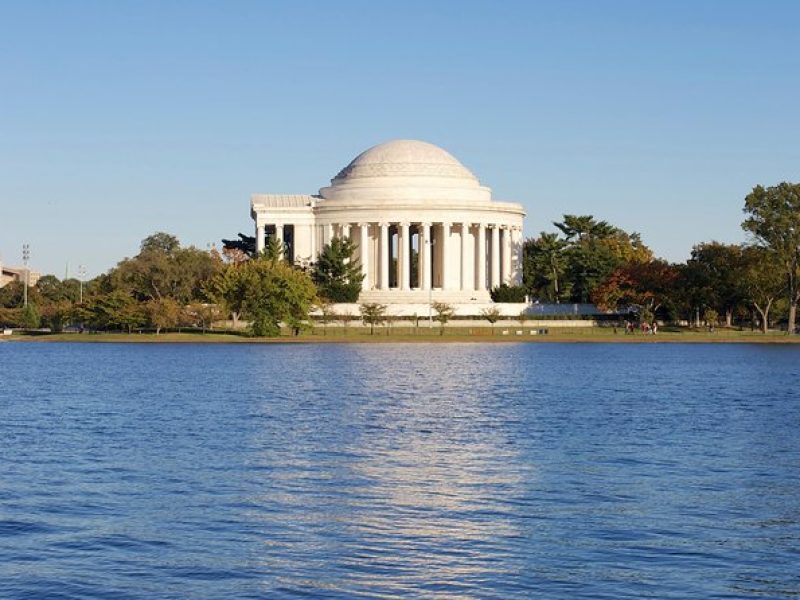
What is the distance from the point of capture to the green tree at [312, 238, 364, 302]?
159500 millimetres

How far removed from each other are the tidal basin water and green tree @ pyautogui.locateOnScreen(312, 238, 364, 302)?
86.7 metres

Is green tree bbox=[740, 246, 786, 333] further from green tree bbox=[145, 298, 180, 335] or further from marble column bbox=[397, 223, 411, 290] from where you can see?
green tree bbox=[145, 298, 180, 335]

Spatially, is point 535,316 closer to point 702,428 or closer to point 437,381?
point 437,381

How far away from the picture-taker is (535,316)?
520 feet

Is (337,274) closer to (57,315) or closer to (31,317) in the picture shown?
(57,315)

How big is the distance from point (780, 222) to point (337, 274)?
158 feet

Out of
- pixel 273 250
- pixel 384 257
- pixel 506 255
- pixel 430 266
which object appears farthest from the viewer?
pixel 506 255

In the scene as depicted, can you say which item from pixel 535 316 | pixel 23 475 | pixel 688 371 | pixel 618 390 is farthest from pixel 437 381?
pixel 535 316

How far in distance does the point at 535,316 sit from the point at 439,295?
13.3 m

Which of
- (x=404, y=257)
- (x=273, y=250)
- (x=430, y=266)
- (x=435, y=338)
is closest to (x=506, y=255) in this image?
(x=430, y=266)

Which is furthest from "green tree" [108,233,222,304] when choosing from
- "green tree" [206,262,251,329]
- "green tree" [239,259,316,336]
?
"green tree" [239,259,316,336]

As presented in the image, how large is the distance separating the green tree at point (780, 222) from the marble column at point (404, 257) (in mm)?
42484

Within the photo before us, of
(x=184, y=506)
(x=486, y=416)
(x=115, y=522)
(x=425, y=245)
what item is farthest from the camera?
(x=425, y=245)

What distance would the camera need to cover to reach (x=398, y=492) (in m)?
34.6
